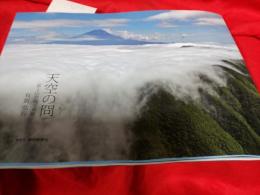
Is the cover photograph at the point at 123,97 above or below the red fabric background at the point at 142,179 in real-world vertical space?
above

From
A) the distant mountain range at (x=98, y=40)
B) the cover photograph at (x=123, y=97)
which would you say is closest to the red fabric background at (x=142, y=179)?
the cover photograph at (x=123, y=97)

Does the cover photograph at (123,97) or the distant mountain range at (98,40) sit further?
the distant mountain range at (98,40)

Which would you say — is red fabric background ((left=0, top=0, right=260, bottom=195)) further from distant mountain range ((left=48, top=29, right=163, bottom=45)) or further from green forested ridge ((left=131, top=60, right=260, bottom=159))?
distant mountain range ((left=48, top=29, right=163, bottom=45))

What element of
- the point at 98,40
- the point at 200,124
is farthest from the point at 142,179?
the point at 98,40

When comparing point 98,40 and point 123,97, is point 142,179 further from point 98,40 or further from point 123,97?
point 98,40

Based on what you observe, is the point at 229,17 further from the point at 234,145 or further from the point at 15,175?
the point at 15,175

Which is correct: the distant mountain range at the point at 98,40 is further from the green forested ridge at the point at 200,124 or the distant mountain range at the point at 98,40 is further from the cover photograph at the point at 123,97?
the green forested ridge at the point at 200,124

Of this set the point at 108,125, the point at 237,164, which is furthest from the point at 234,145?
the point at 108,125

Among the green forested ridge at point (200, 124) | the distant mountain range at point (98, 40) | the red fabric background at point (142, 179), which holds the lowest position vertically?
the red fabric background at point (142, 179)
